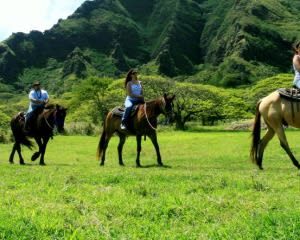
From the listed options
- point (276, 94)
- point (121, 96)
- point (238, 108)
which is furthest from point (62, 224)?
point (238, 108)

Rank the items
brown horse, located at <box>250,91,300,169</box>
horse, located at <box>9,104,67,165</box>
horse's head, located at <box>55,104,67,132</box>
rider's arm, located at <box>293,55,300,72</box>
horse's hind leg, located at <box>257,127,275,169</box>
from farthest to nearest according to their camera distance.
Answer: horse, located at <box>9,104,67,165</box>
horse's head, located at <box>55,104,67,132</box>
horse's hind leg, located at <box>257,127,275,169</box>
brown horse, located at <box>250,91,300,169</box>
rider's arm, located at <box>293,55,300,72</box>

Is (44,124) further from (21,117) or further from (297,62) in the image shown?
(297,62)

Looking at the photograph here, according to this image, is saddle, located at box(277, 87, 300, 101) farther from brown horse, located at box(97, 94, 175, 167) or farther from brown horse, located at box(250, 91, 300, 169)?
brown horse, located at box(97, 94, 175, 167)

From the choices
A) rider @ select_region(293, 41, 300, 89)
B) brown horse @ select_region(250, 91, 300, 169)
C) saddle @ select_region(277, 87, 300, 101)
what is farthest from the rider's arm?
brown horse @ select_region(250, 91, 300, 169)

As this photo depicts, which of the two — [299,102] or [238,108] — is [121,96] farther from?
[299,102]

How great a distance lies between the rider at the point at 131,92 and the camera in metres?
16.7

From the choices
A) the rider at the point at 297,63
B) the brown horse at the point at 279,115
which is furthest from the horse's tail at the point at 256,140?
the rider at the point at 297,63

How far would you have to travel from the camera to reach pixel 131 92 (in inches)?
657

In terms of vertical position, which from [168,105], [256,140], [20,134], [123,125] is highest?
[168,105]

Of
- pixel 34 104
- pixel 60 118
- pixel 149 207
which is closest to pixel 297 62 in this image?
pixel 149 207

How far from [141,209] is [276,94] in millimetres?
7915

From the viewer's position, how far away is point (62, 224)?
19.4ft

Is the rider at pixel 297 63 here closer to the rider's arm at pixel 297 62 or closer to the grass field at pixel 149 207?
the rider's arm at pixel 297 62

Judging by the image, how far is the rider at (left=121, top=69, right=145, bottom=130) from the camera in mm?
16656
